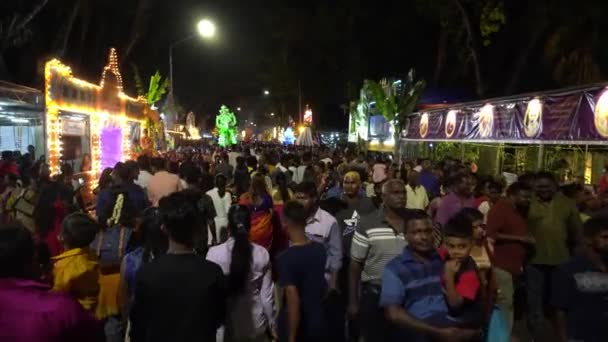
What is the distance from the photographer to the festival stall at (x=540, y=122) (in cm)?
1016

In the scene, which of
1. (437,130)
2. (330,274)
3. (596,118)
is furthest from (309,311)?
(437,130)

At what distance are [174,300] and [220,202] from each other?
4.87 m

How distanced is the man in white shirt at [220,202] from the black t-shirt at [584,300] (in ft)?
16.3

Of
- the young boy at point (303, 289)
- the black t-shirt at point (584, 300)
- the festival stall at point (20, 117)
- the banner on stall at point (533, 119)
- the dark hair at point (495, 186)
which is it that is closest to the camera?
the black t-shirt at point (584, 300)

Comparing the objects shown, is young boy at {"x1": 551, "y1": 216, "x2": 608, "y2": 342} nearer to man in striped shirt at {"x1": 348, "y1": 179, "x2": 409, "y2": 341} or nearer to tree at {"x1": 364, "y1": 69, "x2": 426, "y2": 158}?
man in striped shirt at {"x1": 348, "y1": 179, "x2": 409, "y2": 341}

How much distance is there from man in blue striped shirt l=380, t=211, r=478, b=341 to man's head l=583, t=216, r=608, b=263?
104cm

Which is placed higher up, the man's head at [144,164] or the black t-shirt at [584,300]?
the man's head at [144,164]

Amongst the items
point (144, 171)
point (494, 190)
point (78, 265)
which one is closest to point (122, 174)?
point (144, 171)

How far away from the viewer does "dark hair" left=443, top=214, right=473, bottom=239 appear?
12.7 feet

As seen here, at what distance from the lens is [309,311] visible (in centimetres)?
441

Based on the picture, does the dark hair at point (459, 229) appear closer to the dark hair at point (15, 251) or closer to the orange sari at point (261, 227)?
the orange sari at point (261, 227)

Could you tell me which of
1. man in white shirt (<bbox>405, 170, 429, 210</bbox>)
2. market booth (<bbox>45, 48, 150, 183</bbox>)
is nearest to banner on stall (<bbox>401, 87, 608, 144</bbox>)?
man in white shirt (<bbox>405, 170, 429, 210</bbox>)

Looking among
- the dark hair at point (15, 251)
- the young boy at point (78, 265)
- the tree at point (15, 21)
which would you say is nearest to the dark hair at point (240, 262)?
the young boy at point (78, 265)

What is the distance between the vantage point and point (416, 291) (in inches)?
148
